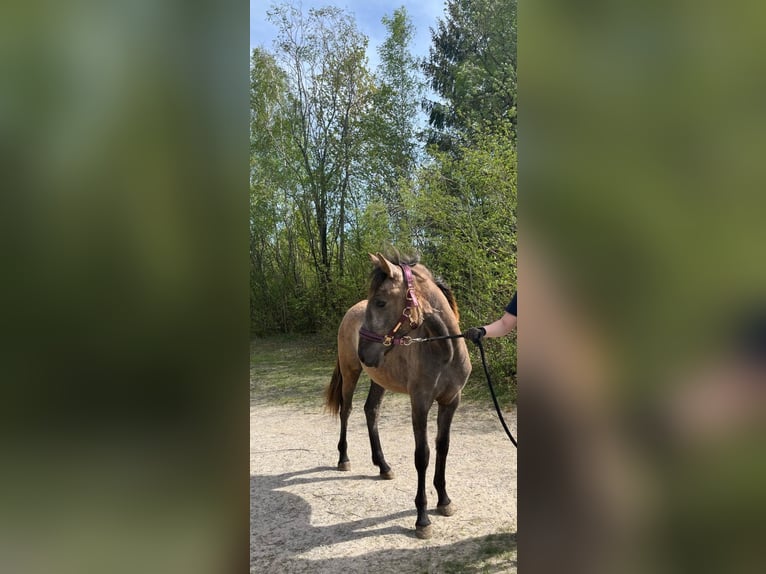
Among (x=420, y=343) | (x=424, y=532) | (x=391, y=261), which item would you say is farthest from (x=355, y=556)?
(x=391, y=261)

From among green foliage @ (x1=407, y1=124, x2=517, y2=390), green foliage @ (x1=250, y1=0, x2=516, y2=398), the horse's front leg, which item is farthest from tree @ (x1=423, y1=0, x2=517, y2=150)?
the horse's front leg

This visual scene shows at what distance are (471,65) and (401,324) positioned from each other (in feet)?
39.0

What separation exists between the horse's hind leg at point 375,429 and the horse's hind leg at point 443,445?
36.5 inches

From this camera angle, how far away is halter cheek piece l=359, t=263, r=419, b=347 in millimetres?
3100

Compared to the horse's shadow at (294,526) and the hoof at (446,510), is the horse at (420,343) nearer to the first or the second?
the hoof at (446,510)

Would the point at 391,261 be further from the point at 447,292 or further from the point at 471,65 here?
the point at 471,65

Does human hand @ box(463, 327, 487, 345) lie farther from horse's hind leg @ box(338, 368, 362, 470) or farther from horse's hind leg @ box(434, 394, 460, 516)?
horse's hind leg @ box(338, 368, 362, 470)

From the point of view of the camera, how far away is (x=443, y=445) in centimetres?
341

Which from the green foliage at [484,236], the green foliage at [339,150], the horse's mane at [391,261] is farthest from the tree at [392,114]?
the horse's mane at [391,261]
